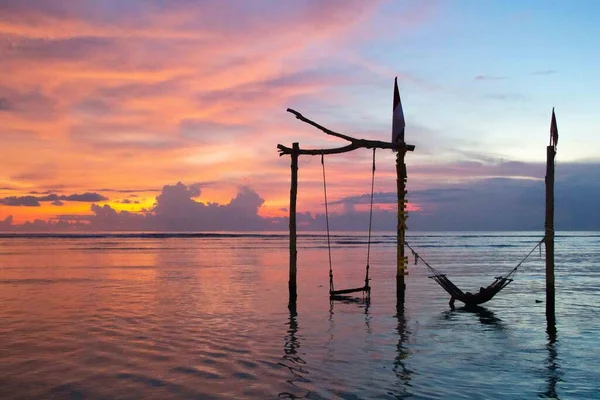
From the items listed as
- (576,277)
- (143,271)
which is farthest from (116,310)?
(576,277)

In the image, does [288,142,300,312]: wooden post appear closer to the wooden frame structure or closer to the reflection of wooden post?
the wooden frame structure

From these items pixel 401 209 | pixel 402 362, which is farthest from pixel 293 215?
pixel 402 362

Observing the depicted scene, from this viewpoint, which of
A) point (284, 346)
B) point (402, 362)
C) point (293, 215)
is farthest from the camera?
point (293, 215)

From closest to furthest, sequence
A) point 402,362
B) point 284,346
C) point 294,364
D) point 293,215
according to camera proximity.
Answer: point 294,364, point 402,362, point 284,346, point 293,215

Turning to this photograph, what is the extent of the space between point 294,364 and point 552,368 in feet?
17.2

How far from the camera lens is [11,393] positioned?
360 inches

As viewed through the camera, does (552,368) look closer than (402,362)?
Yes

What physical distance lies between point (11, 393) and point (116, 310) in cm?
931

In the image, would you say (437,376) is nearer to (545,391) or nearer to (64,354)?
(545,391)

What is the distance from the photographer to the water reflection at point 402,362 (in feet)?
30.7

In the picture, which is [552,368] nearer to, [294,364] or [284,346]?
[294,364]

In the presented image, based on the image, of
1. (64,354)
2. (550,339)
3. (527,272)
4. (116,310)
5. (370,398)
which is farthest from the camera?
(527,272)

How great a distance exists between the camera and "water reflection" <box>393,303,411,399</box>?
Answer: 9359 millimetres

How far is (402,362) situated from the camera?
1133cm
